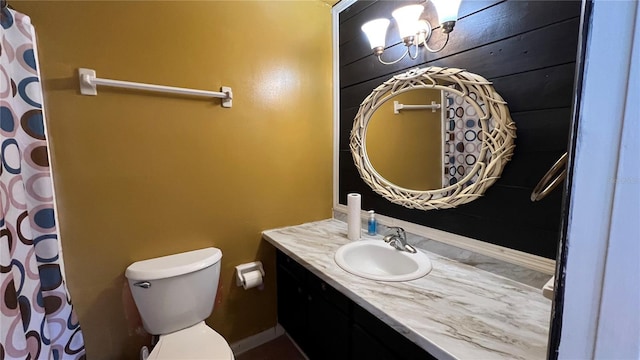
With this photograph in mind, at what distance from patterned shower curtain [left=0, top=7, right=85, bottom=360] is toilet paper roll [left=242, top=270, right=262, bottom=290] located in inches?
31.3

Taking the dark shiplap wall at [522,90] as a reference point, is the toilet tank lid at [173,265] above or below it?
below

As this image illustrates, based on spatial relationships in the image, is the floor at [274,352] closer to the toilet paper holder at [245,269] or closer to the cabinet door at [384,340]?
the toilet paper holder at [245,269]

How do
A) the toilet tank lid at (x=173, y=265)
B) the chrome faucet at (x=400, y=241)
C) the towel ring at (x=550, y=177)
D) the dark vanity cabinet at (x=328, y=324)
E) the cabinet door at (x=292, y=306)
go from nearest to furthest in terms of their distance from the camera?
the towel ring at (x=550, y=177) → the dark vanity cabinet at (x=328, y=324) → the toilet tank lid at (x=173, y=265) → the chrome faucet at (x=400, y=241) → the cabinet door at (x=292, y=306)

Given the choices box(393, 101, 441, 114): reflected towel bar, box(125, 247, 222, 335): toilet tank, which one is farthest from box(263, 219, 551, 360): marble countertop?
box(393, 101, 441, 114): reflected towel bar

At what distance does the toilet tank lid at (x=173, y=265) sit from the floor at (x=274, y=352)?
78cm

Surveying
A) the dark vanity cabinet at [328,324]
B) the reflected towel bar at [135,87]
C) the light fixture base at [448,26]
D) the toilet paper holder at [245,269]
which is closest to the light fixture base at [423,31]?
the light fixture base at [448,26]

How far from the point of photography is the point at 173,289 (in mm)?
1362

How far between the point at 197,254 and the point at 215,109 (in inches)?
32.0

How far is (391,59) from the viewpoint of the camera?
158 centimetres

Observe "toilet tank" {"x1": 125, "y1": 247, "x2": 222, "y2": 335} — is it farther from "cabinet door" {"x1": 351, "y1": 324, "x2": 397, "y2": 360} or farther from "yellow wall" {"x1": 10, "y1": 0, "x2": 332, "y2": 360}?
"cabinet door" {"x1": 351, "y1": 324, "x2": 397, "y2": 360}

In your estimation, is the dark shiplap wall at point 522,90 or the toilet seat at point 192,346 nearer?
the dark shiplap wall at point 522,90

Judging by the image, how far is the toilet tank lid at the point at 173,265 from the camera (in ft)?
4.34

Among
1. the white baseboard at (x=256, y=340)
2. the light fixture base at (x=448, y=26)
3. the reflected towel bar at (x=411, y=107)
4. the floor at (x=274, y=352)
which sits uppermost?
the light fixture base at (x=448, y=26)

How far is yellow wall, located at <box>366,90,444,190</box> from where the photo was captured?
55.1 inches
